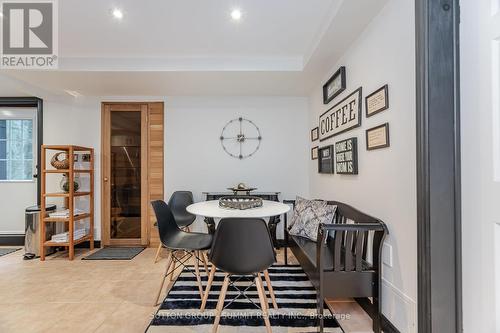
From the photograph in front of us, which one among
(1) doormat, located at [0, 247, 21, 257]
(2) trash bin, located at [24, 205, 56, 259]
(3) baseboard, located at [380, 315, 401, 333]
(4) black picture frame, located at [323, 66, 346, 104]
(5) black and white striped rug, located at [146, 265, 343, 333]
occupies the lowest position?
(1) doormat, located at [0, 247, 21, 257]

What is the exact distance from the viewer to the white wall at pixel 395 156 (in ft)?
5.14

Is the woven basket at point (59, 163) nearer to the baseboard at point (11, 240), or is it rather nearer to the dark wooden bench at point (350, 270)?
the baseboard at point (11, 240)

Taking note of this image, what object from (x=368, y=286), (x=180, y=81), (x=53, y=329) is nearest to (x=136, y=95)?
(x=180, y=81)

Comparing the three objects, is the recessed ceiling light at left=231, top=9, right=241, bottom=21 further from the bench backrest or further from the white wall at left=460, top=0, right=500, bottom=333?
the bench backrest

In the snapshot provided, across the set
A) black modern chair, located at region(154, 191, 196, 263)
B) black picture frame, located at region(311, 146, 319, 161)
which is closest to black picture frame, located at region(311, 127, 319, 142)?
black picture frame, located at region(311, 146, 319, 161)

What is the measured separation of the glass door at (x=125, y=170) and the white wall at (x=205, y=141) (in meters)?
0.15

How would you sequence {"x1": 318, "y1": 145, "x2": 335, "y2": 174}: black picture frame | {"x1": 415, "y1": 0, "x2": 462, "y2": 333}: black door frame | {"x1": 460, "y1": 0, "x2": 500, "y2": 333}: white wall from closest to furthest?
{"x1": 460, "y1": 0, "x2": 500, "y2": 333}: white wall → {"x1": 415, "y1": 0, "x2": 462, "y2": 333}: black door frame → {"x1": 318, "y1": 145, "x2": 335, "y2": 174}: black picture frame

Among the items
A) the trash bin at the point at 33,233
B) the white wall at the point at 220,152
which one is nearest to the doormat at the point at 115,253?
the trash bin at the point at 33,233

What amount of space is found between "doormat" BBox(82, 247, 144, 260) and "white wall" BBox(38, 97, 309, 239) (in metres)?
0.70

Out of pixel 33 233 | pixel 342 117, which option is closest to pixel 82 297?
pixel 33 233

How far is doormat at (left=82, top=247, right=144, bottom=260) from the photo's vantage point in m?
3.44

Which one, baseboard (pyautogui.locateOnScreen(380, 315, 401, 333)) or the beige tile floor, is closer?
baseboard (pyautogui.locateOnScreen(380, 315, 401, 333))

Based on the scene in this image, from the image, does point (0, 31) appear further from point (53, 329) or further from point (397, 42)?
point (397, 42)

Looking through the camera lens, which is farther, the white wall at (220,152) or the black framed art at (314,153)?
the white wall at (220,152)
